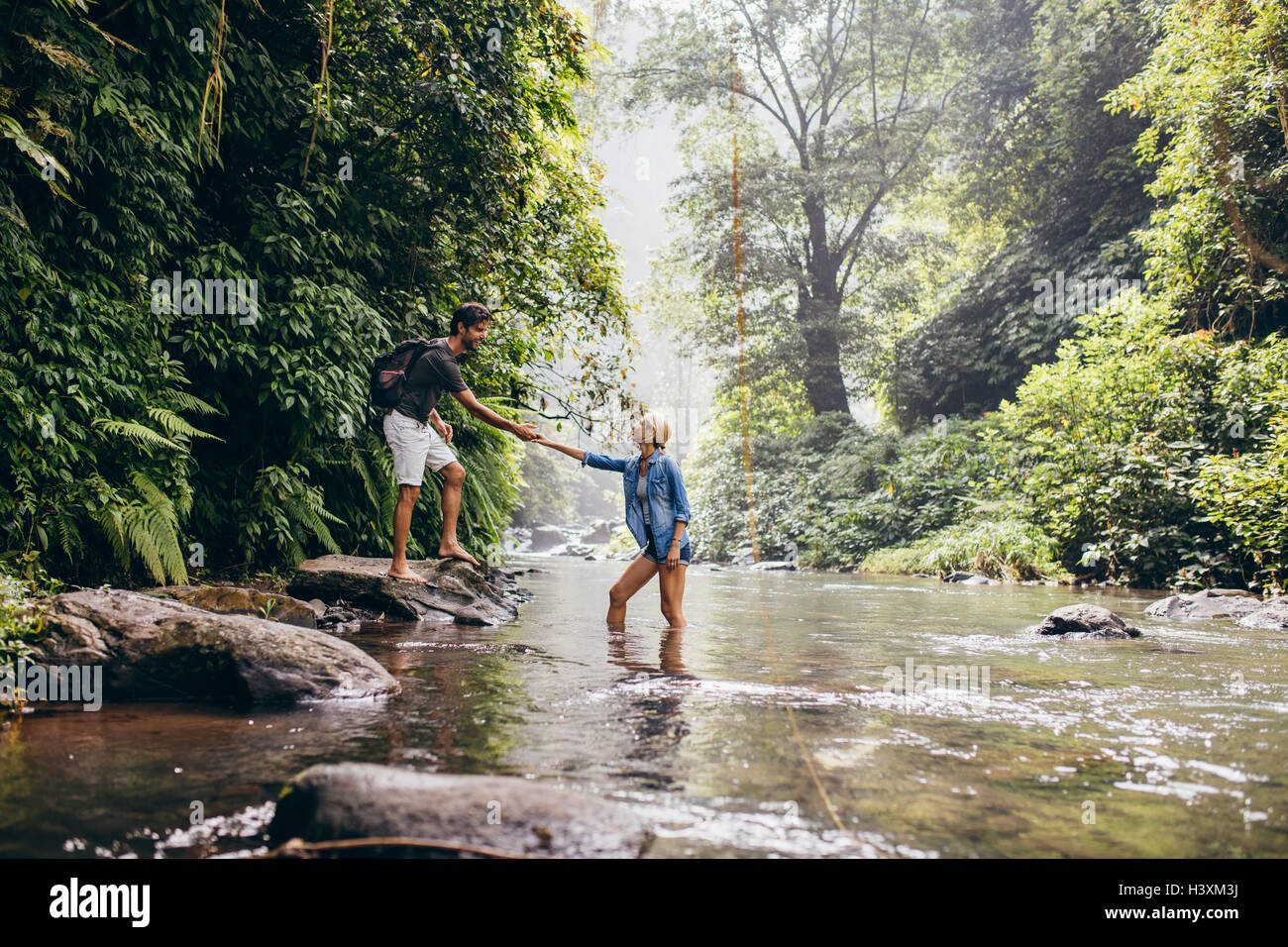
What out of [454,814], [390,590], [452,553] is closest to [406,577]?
[390,590]

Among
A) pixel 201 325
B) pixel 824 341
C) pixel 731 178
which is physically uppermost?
pixel 731 178

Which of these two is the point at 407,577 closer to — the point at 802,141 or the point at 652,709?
the point at 652,709

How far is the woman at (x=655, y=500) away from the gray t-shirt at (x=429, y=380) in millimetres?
971

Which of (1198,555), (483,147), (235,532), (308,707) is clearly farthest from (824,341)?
(308,707)

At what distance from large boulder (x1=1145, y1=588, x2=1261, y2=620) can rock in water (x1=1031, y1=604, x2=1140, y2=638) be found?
2.15 metres

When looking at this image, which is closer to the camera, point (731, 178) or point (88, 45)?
point (88, 45)

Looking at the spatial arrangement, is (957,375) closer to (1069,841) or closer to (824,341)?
(824,341)

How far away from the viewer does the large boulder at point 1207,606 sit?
26.4 feet

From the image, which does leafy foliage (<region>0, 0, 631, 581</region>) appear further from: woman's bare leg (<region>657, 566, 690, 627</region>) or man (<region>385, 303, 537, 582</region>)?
woman's bare leg (<region>657, 566, 690, 627</region>)

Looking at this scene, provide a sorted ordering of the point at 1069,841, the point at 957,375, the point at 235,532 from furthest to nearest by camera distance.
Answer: the point at 957,375, the point at 235,532, the point at 1069,841

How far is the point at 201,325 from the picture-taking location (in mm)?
6363

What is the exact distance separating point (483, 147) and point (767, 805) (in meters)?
7.53

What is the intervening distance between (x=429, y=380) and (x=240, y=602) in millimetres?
2435
